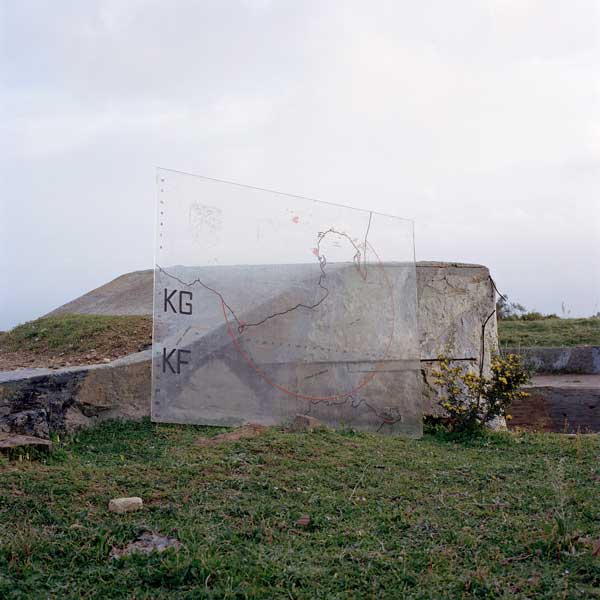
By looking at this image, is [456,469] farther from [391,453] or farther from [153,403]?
[153,403]

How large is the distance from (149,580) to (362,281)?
11.7ft

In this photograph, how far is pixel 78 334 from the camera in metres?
6.06

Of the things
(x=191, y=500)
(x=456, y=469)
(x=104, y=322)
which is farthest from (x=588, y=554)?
(x=104, y=322)

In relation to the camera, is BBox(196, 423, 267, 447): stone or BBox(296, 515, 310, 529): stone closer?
BBox(296, 515, 310, 529): stone

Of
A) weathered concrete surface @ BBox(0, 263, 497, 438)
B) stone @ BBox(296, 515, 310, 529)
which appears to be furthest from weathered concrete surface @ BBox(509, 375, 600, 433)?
stone @ BBox(296, 515, 310, 529)

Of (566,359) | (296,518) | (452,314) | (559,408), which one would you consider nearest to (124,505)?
(296,518)

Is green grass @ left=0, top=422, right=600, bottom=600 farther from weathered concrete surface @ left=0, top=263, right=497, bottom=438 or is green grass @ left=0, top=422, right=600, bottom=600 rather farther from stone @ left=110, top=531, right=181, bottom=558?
weathered concrete surface @ left=0, top=263, right=497, bottom=438

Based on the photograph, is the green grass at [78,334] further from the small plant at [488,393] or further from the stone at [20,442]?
the small plant at [488,393]

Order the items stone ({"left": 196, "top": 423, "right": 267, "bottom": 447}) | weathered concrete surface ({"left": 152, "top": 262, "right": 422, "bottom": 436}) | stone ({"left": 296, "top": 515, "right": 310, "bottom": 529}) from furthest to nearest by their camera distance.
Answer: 1. weathered concrete surface ({"left": 152, "top": 262, "right": 422, "bottom": 436})
2. stone ({"left": 196, "top": 423, "right": 267, "bottom": 447})
3. stone ({"left": 296, "top": 515, "right": 310, "bottom": 529})

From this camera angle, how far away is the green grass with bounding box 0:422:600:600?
2.36 metres

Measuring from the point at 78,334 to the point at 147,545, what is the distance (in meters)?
3.72

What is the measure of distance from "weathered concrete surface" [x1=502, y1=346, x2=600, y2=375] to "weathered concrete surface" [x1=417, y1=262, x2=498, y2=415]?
9.87ft

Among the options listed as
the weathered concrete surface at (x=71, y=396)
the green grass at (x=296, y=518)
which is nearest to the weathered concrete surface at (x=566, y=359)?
the green grass at (x=296, y=518)

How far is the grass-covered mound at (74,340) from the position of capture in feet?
18.0
